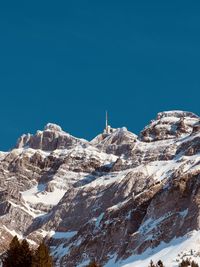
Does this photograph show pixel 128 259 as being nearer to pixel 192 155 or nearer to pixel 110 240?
pixel 110 240

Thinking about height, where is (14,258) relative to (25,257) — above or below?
above

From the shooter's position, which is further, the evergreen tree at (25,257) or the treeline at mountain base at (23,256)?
the evergreen tree at (25,257)

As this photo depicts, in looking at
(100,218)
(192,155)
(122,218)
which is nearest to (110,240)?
(122,218)

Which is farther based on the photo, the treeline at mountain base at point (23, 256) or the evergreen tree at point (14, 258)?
the evergreen tree at point (14, 258)

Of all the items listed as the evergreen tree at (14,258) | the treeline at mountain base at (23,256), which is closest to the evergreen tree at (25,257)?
the treeline at mountain base at (23,256)

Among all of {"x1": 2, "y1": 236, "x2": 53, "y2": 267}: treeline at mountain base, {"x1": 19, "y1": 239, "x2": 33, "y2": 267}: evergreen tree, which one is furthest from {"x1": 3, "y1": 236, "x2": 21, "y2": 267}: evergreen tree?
{"x1": 19, "y1": 239, "x2": 33, "y2": 267}: evergreen tree

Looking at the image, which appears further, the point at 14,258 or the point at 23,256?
the point at 23,256

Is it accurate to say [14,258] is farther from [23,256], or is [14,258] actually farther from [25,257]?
[25,257]

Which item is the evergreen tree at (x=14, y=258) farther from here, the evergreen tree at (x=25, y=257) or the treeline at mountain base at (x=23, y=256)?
the evergreen tree at (x=25, y=257)

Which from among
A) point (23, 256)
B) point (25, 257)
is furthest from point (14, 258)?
point (25, 257)

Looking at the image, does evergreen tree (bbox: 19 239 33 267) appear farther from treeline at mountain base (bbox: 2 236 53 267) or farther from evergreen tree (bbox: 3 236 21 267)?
evergreen tree (bbox: 3 236 21 267)

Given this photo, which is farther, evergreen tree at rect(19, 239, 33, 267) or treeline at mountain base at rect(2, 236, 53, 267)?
evergreen tree at rect(19, 239, 33, 267)

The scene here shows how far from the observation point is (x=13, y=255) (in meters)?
75.1

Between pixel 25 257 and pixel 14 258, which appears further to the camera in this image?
pixel 25 257
